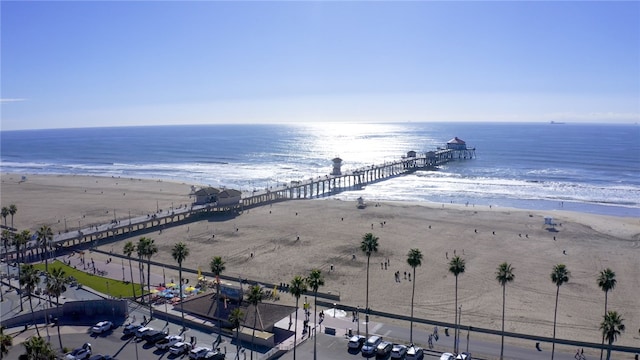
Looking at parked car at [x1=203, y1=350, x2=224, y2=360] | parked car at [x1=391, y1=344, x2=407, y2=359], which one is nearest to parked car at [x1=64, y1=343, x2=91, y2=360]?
parked car at [x1=203, y1=350, x2=224, y2=360]

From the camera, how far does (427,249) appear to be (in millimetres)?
51469

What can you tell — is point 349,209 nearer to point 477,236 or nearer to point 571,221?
point 477,236

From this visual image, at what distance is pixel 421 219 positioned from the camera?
6562 centimetres

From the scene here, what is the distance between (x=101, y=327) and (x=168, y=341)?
4.93 metres

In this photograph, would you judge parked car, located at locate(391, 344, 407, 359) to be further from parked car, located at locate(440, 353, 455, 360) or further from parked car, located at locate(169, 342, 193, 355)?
parked car, located at locate(169, 342, 193, 355)

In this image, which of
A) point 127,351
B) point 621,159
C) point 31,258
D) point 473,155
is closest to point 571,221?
point 127,351

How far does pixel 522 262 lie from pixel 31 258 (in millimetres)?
49574

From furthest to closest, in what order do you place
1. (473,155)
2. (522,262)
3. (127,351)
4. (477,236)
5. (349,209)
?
(473,155), (349,209), (477,236), (522,262), (127,351)

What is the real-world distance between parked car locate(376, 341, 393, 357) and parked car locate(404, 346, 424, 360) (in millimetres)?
1024

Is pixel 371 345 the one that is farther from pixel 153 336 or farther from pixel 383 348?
pixel 153 336

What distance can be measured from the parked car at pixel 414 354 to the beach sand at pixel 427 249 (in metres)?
8.22

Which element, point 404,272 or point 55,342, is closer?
point 55,342

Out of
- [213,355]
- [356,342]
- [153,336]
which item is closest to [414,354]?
[356,342]

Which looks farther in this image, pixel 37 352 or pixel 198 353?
pixel 198 353
